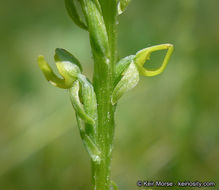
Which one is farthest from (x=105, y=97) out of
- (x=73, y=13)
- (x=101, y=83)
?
(x=73, y=13)

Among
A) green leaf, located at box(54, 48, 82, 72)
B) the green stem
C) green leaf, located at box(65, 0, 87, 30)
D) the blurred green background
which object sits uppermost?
green leaf, located at box(65, 0, 87, 30)

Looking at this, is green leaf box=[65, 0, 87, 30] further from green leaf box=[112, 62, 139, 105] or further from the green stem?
green leaf box=[112, 62, 139, 105]

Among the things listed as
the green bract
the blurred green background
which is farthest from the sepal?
the blurred green background

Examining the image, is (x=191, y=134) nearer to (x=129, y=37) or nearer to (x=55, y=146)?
(x=55, y=146)

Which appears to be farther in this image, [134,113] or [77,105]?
[134,113]

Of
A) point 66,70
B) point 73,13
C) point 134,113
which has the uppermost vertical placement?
point 73,13

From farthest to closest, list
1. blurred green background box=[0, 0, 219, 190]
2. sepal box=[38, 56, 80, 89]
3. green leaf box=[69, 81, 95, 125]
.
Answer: blurred green background box=[0, 0, 219, 190] → sepal box=[38, 56, 80, 89] → green leaf box=[69, 81, 95, 125]

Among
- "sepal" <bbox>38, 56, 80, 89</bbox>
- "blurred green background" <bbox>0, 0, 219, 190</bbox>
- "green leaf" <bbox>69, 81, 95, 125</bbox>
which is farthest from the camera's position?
"blurred green background" <bbox>0, 0, 219, 190</bbox>

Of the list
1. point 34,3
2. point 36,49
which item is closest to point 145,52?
point 36,49

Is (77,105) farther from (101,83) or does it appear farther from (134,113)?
(134,113)
